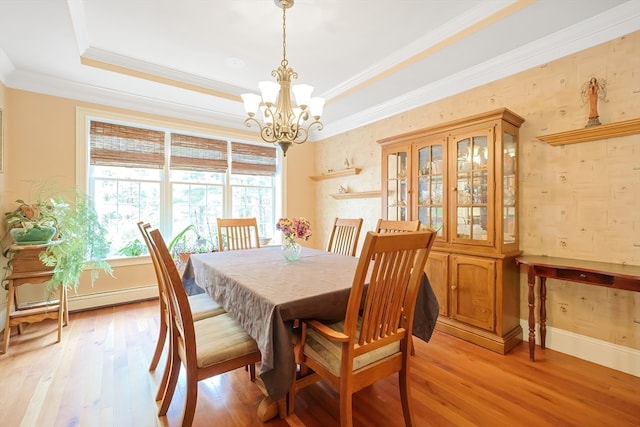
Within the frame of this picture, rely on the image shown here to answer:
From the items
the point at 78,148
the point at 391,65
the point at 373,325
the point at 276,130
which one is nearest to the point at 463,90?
the point at 391,65

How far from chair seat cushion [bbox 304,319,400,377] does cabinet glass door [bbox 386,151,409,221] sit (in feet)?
6.30

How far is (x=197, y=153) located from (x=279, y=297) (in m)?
3.38

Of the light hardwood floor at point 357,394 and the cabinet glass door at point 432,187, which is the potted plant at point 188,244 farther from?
the cabinet glass door at point 432,187

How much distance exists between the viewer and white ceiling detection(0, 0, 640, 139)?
2082 millimetres

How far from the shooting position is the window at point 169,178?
11.3ft

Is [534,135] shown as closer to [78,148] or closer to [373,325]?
[373,325]

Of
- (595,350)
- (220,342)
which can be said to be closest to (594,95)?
(595,350)

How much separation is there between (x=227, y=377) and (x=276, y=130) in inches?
72.7

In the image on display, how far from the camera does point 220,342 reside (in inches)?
57.5

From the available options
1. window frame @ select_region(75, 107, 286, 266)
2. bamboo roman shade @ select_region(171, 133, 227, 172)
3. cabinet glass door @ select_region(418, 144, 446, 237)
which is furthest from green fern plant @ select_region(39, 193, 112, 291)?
cabinet glass door @ select_region(418, 144, 446, 237)

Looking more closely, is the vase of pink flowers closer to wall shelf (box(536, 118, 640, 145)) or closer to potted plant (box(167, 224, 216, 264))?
potted plant (box(167, 224, 216, 264))

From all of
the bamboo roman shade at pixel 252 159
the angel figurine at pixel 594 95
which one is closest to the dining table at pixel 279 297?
the angel figurine at pixel 594 95

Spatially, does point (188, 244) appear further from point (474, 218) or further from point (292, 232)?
point (474, 218)

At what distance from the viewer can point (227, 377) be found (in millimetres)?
1993
